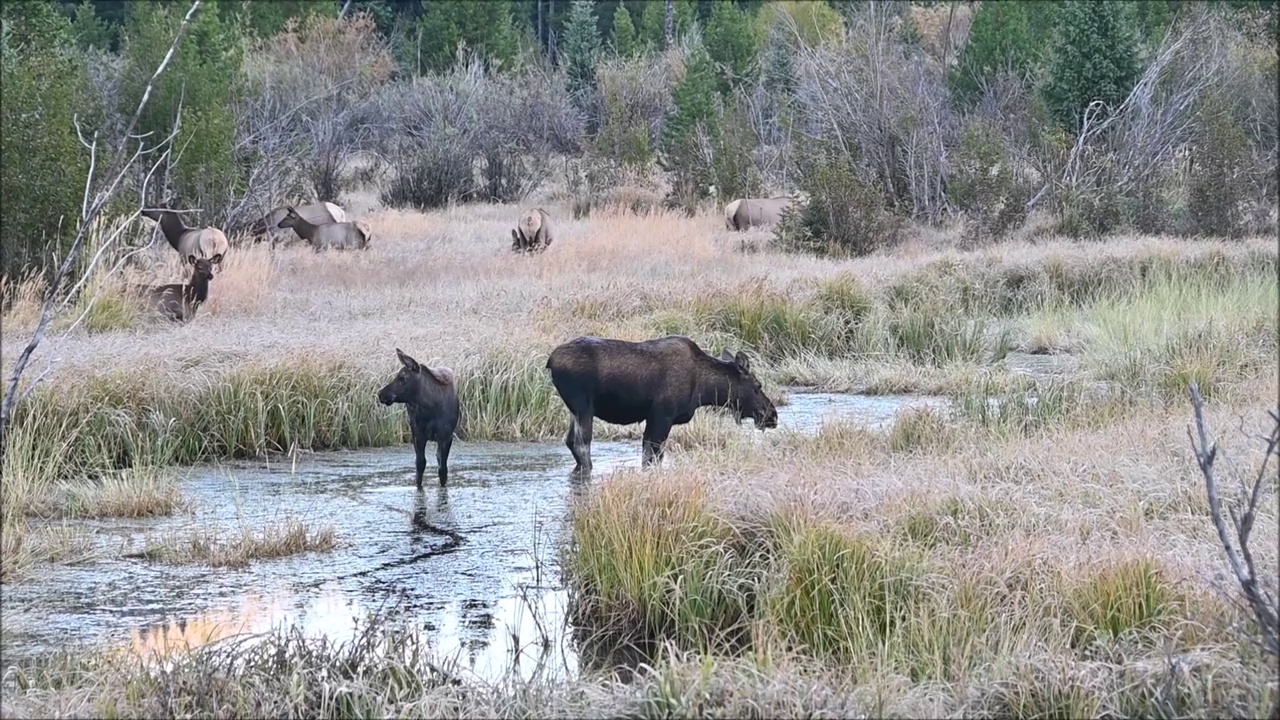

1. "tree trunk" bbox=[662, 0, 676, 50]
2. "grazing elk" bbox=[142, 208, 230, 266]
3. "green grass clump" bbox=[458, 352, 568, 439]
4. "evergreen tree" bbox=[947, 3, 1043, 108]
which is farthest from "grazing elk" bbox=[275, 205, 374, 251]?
"tree trunk" bbox=[662, 0, 676, 50]

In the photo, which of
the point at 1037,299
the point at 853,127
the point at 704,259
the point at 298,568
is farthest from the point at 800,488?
the point at 853,127

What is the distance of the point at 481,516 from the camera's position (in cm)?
966

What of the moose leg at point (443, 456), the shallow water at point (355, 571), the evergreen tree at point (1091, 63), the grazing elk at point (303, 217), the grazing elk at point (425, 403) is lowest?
the shallow water at point (355, 571)

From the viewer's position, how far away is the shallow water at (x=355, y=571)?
283 inches

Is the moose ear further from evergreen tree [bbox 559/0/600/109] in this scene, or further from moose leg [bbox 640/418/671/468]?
evergreen tree [bbox 559/0/600/109]

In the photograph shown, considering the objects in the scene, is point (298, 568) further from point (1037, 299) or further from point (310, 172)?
point (310, 172)

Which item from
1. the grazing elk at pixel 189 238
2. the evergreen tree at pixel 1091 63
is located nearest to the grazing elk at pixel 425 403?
the grazing elk at pixel 189 238

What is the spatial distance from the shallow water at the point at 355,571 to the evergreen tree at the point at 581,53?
28.8m

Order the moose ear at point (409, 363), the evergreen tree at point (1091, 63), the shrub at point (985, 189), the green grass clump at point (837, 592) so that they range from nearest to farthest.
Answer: the green grass clump at point (837, 592)
the moose ear at point (409, 363)
the shrub at point (985, 189)
the evergreen tree at point (1091, 63)

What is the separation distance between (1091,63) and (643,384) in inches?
685

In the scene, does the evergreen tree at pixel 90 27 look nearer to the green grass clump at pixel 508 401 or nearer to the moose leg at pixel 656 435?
the green grass clump at pixel 508 401

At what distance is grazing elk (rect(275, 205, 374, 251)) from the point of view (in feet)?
69.7

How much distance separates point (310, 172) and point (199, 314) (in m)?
15.0

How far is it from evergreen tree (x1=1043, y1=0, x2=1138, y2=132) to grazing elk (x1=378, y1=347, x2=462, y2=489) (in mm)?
17186
